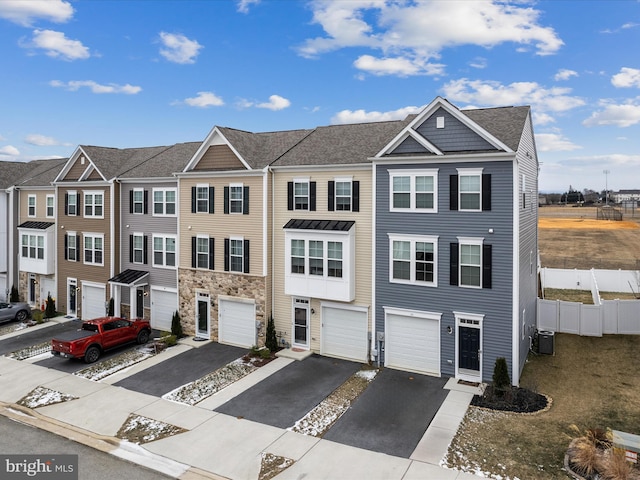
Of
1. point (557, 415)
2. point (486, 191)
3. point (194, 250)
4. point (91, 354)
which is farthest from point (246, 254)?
point (557, 415)

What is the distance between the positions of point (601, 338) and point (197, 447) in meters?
18.6

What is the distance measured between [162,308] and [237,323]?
558 centimetres

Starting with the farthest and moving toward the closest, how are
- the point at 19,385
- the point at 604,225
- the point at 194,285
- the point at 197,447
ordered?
the point at 604,225 < the point at 194,285 < the point at 19,385 < the point at 197,447

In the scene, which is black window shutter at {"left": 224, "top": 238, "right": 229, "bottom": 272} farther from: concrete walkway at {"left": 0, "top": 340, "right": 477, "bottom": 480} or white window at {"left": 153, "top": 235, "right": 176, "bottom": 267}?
concrete walkway at {"left": 0, "top": 340, "right": 477, "bottom": 480}

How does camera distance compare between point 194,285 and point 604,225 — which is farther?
point 604,225

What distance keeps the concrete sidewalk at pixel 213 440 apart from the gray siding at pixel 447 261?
2.46 m

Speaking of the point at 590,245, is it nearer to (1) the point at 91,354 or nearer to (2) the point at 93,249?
(2) the point at 93,249

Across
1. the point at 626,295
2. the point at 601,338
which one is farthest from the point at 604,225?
the point at 601,338

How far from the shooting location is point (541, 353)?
20.8 meters

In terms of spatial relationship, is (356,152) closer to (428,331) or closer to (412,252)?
(412,252)

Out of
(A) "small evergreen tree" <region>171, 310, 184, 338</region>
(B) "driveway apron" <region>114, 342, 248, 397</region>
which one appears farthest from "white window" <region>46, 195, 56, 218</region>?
(B) "driveway apron" <region>114, 342, 248, 397</region>

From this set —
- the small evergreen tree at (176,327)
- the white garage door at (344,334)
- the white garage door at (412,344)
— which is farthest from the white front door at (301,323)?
the small evergreen tree at (176,327)

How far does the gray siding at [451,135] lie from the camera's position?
1791 cm

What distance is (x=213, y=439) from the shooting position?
13.8 metres
